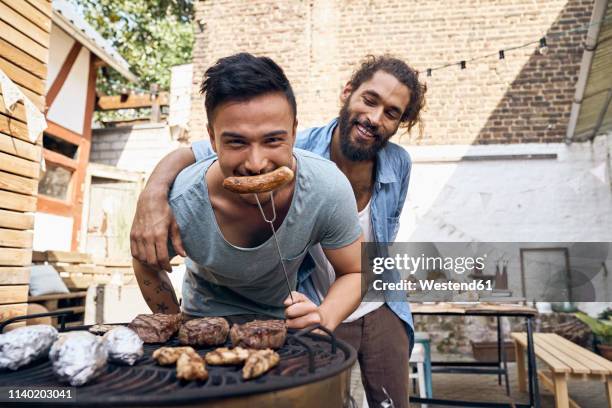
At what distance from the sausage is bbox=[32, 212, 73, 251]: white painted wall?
7.00 meters

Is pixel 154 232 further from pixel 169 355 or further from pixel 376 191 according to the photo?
pixel 376 191

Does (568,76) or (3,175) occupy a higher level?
(568,76)

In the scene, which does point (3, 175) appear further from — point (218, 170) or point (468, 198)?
point (468, 198)

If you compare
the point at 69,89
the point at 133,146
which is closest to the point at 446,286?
the point at 133,146

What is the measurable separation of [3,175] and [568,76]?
7.78 m

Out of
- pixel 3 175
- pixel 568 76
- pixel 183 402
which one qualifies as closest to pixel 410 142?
pixel 568 76

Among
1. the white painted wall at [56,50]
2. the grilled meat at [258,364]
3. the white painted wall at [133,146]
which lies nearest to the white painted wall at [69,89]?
the white painted wall at [56,50]

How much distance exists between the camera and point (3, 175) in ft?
11.1

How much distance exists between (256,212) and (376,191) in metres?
1.04

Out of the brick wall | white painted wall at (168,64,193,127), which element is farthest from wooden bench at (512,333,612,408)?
white painted wall at (168,64,193,127)

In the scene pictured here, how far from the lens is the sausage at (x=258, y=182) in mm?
1332

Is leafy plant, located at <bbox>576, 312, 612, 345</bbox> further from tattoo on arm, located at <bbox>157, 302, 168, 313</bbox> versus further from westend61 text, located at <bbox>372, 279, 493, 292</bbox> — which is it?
tattoo on arm, located at <bbox>157, 302, 168, 313</bbox>

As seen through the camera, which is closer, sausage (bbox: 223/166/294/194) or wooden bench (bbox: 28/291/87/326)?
sausage (bbox: 223/166/294/194)

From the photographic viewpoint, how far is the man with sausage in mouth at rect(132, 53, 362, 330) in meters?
1.43
